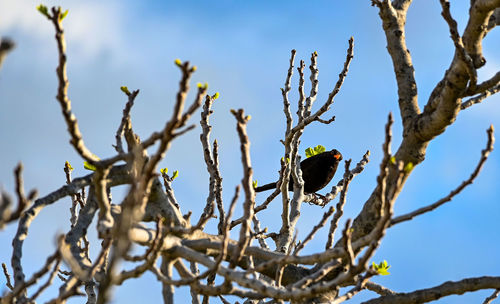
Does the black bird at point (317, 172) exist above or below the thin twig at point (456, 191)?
above

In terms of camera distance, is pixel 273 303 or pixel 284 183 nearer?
pixel 273 303

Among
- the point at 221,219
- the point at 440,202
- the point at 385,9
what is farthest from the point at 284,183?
the point at 440,202

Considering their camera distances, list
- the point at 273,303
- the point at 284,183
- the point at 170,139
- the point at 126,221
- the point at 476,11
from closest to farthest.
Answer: the point at 126,221 < the point at 170,139 < the point at 476,11 < the point at 273,303 < the point at 284,183

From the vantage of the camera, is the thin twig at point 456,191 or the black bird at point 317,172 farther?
the black bird at point 317,172

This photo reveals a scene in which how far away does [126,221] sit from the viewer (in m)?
1.67

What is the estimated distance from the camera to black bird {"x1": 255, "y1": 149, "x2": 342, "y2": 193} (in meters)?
10.1

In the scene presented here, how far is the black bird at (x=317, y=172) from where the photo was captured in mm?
10062

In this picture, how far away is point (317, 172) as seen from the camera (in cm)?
1009

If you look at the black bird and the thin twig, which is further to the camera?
the black bird

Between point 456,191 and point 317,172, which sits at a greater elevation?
point 317,172

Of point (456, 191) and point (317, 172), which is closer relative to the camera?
point (456, 191)

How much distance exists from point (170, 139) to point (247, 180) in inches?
Answer: 21.8

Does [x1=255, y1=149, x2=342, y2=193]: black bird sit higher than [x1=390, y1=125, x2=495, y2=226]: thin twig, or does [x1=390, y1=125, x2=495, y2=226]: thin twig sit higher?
[x1=255, y1=149, x2=342, y2=193]: black bird

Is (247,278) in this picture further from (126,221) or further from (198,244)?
(126,221)
